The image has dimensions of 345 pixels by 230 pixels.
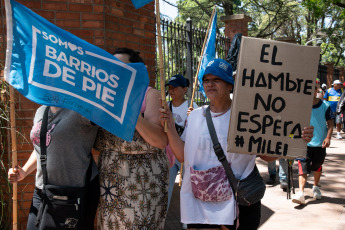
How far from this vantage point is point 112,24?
4.11m

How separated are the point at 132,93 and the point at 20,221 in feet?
7.97

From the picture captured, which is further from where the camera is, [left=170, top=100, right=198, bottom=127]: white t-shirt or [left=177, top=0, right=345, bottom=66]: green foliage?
[left=177, top=0, right=345, bottom=66]: green foliage

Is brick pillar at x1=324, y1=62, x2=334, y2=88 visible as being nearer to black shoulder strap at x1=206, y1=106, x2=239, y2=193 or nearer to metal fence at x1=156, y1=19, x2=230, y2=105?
metal fence at x1=156, y1=19, x2=230, y2=105

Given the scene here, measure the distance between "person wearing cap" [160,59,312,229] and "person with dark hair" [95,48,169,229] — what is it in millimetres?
136

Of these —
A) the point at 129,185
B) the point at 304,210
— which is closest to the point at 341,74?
the point at 304,210

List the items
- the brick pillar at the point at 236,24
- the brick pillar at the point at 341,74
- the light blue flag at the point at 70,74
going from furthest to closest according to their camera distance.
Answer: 1. the brick pillar at the point at 341,74
2. the brick pillar at the point at 236,24
3. the light blue flag at the point at 70,74

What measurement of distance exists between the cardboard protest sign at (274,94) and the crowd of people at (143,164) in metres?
0.13

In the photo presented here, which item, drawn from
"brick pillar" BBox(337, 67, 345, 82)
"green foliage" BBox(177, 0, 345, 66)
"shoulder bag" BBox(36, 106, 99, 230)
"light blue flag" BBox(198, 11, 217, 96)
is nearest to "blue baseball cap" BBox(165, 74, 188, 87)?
"light blue flag" BBox(198, 11, 217, 96)

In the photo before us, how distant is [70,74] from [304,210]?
4.61 meters

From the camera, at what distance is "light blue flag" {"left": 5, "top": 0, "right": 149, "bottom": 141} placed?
2297 millimetres

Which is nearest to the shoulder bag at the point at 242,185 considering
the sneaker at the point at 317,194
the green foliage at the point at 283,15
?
the sneaker at the point at 317,194

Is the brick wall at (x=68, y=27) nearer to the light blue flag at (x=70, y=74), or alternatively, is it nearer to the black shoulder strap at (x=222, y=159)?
the light blue flag at (x=70, y=74)

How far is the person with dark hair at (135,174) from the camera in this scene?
2484 mm

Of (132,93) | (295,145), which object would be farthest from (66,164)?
(295,145)
